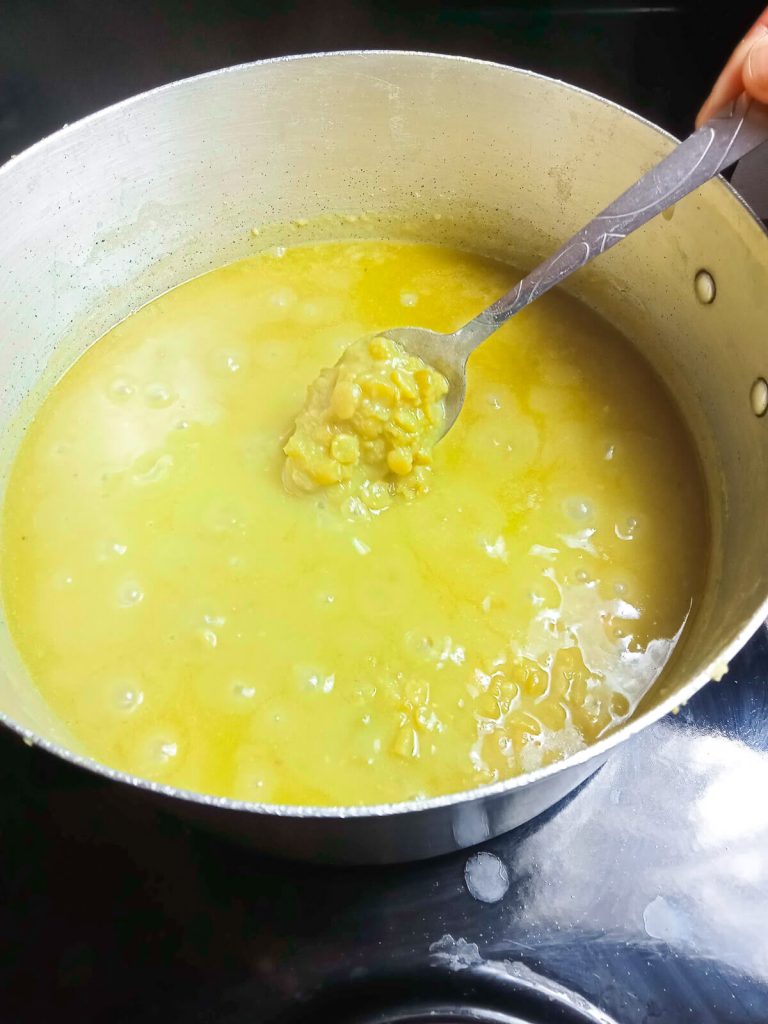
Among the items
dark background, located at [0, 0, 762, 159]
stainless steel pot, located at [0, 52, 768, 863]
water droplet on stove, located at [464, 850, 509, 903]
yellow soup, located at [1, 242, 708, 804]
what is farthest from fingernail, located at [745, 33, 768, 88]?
water droplet on stove, located at [464, 850, 509, 903]

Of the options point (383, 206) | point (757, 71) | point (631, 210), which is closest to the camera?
point (757, 71)

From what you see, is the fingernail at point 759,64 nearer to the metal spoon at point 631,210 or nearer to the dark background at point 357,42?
the metal spoon at point 631,210

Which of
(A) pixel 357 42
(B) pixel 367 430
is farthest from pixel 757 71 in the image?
(A) pixel 357 42

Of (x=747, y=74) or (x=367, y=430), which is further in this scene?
(x=367, y=430)

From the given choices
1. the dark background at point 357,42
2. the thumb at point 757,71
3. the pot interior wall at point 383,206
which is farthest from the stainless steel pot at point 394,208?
the dark background at point 357,42

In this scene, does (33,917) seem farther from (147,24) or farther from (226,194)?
(147,24)

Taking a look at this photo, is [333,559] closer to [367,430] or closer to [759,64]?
[367,430]

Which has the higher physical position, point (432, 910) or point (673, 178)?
point (673, 178)
